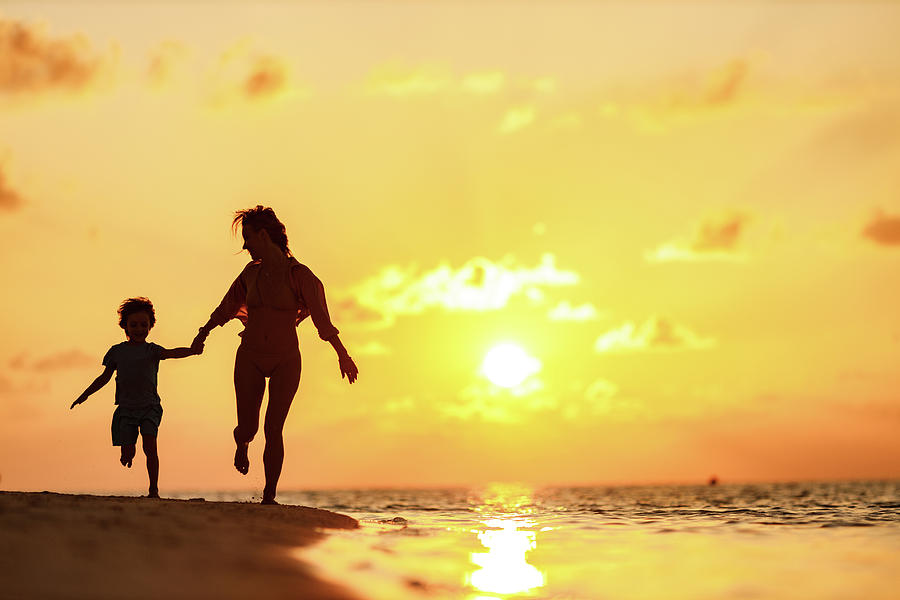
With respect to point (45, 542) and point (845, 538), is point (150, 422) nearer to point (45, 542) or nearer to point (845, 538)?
point (45, 542)

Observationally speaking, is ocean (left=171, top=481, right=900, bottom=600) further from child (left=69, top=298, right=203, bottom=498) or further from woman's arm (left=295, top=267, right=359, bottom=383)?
child (left=69, top=298, right=203, bottom=498)

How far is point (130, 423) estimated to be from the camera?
1057 cm

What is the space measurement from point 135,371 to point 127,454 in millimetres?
1012

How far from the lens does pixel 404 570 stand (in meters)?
6.43

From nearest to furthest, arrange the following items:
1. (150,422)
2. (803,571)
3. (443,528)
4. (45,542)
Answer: (45,542) → (803,571) → (443,528) → (150,422)

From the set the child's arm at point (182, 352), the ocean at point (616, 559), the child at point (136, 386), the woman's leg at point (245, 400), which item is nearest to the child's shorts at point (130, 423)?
the child at point (136, 386)

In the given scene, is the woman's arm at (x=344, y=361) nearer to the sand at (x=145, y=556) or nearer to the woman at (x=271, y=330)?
the woman at (x=271, y=330)

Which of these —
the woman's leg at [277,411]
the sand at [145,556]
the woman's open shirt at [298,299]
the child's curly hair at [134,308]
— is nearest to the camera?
the sand at [145,556]

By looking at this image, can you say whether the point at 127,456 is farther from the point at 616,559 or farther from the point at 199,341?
the point at 616,559

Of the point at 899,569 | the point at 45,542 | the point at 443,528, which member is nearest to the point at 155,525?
the point at 45,542

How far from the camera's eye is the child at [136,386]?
1056 centimetres

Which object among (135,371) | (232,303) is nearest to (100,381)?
(135,371)

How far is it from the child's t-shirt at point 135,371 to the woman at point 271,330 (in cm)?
149

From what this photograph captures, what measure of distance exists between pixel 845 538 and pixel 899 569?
1816 mm
